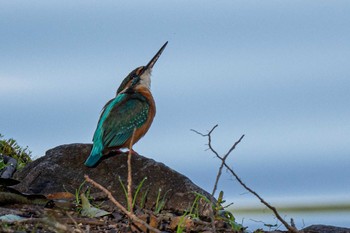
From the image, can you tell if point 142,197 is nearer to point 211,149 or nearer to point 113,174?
point 113,174

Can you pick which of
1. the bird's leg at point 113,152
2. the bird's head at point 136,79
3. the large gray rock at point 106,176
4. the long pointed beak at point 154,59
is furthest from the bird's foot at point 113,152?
the long pointed beak at point 154,59

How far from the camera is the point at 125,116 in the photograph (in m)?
9.27

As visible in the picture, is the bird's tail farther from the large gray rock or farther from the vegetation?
the vegetation

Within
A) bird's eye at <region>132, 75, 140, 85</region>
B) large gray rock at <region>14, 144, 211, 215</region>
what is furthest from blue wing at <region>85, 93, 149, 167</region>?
bird's eye at <region>132, 75, 140, 85</region>

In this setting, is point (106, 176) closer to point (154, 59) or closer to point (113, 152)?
point (113, 152)

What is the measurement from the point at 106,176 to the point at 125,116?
130 cm

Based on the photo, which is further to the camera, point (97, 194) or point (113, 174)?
point (113, 174)

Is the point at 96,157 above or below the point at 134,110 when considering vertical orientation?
below

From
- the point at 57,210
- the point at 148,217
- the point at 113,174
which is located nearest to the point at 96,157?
the point at 113,174

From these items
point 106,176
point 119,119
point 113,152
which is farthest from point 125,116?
point 106,176

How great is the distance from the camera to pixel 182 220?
6027 millimetres

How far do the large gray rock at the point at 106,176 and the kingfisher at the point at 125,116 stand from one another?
188 mm

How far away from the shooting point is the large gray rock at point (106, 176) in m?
7.81

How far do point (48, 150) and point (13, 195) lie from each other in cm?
217
